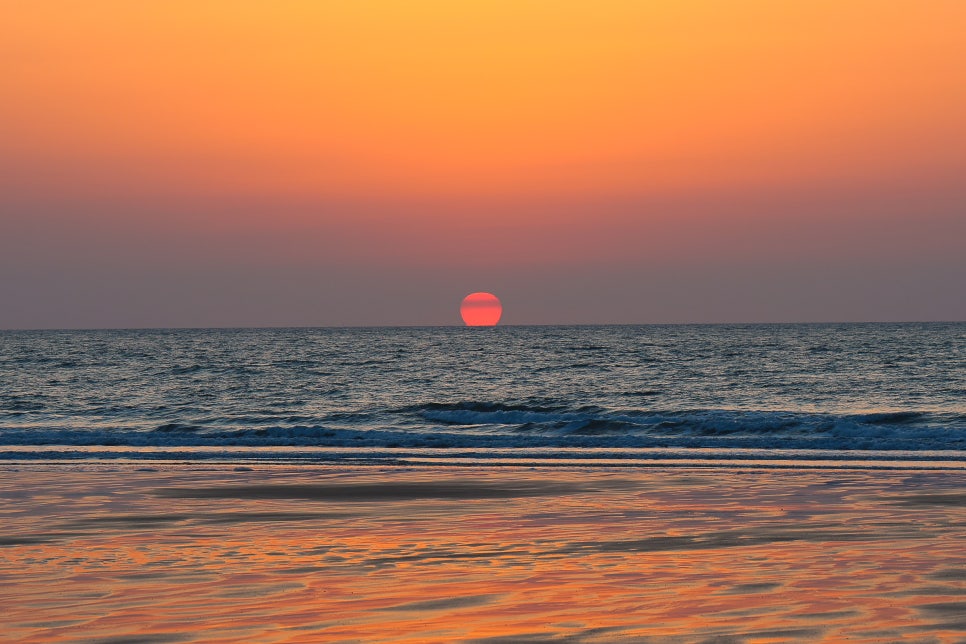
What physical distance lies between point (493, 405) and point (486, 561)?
43.3 metres

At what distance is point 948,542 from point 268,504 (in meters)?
10.0

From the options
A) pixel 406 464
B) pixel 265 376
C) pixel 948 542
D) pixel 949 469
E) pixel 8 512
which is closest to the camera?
pixel 948 542

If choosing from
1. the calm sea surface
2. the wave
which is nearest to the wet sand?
the calm sea surface

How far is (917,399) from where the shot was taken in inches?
2395

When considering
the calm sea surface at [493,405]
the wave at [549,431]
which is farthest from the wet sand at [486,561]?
the wave at [549,431]

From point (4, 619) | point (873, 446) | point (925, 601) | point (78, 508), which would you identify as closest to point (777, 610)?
point (925, 601)

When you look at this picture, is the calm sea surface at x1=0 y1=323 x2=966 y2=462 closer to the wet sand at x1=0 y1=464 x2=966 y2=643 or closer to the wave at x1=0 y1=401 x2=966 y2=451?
the wave at x1=0 y1=401 x2=966 y2=451

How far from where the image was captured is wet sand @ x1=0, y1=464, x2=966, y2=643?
9.64 metres

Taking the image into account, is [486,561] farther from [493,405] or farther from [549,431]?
[493,405]

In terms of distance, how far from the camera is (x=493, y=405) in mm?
55969

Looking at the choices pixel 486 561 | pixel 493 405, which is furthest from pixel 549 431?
pixel 486 561

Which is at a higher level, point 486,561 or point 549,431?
point 486,561

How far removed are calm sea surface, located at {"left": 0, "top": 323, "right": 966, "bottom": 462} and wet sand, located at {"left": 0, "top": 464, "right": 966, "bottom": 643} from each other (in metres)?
9.70

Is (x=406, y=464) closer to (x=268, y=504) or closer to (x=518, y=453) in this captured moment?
(x=518, y=453)
